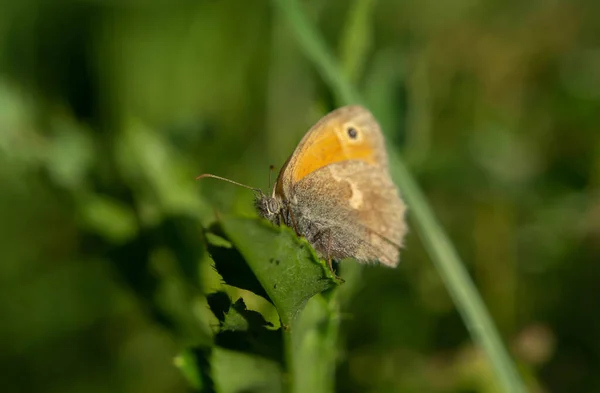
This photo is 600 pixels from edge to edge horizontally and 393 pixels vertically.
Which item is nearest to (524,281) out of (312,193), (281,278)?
(312,193)

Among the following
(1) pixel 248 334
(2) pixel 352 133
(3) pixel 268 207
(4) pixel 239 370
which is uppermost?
(2) pixel 352 133

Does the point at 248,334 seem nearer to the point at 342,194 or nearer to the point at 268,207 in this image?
the point at 268,207

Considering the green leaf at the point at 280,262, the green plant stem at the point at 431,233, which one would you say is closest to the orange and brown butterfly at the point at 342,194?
the green plant stem at the point at 431,233

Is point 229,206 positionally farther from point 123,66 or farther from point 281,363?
point 123,66

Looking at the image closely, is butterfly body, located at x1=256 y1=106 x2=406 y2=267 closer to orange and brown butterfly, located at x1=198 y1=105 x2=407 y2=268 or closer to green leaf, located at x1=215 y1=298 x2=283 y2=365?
orange and brown butterfly, located at x1=198 y1=105 x2=407 y2=268

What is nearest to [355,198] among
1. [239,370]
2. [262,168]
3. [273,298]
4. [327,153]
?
[327,153]

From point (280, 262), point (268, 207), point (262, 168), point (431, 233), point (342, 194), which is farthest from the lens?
point (262, 168)

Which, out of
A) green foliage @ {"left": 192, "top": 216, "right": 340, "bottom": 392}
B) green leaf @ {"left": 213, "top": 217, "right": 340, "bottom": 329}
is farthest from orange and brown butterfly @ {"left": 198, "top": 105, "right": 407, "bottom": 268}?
green leaf @ {"left": 213, "top": 217, "right": 340, "bottom": 329}
